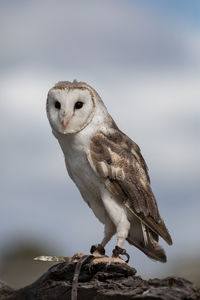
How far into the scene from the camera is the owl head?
21.3 ft

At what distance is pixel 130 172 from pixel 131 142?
407 millimetres

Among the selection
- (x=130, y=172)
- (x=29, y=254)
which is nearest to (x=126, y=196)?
(x=130, y=172)

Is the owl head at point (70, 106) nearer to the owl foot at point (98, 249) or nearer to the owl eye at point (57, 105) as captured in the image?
the owl eye at point (57, 105)

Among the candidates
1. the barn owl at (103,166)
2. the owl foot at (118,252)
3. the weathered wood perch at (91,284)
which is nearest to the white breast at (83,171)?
the barn owl at (103,166)

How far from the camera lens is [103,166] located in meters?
6.44

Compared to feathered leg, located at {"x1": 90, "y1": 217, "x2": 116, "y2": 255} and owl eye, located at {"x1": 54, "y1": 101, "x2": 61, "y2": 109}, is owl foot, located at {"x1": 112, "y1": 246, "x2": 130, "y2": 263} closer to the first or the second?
feathered leg, located at {"x1": 90, "y1": 217, "x2": 116, "y2": 255}

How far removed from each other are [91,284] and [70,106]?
1722 mm

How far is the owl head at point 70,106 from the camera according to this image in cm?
650

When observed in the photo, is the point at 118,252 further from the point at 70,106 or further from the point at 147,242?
the point at 70,106

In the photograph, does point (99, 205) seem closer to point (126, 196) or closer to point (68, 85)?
point (126, 196)

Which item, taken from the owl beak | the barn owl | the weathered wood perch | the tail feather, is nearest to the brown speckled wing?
the barn owl

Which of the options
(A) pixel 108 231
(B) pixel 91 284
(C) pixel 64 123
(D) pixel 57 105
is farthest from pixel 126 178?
(B) pixel 91 284

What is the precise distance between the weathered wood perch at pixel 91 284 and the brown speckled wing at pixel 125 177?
0.72 meters

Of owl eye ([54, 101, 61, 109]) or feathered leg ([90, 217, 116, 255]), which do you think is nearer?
owl eye ([54, 101, 61, 109])
